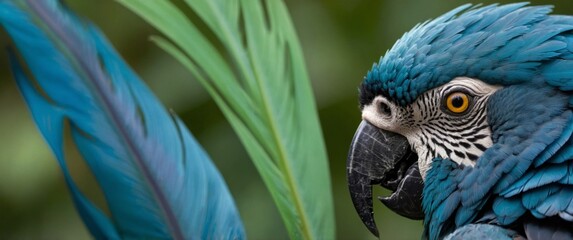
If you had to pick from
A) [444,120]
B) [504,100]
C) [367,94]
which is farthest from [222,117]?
[504,100]

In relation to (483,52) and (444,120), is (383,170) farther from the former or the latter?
(483,52)

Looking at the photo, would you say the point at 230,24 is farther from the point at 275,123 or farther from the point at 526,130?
the point at 526,130

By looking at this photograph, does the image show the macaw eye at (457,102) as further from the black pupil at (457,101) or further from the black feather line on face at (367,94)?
the black feather line on face at (367,94)

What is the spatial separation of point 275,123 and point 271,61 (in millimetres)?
115

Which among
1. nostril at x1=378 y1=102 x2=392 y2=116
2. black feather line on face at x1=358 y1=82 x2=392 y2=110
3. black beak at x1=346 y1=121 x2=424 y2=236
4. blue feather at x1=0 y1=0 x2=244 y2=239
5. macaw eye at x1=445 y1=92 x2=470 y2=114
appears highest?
blue feather at x1=0 y1=0 x2=244 y2=239

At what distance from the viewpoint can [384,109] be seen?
131 centimetres

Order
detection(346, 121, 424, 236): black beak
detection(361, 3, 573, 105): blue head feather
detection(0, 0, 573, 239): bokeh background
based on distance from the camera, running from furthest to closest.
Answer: detection(0, 0, 573, 239): bokeh background
detection(346, 121, 424, 236): black beak
detection(361, 3, 573, 105): blue head feather

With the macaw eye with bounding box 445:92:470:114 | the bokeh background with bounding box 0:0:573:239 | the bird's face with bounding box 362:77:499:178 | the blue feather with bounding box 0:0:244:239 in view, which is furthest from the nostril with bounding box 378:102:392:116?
the bokeh background with bounding box 0:0:573:239

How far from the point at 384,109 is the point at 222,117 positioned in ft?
3.06

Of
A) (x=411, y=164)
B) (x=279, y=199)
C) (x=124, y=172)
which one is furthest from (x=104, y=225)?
(x=411, y=164)

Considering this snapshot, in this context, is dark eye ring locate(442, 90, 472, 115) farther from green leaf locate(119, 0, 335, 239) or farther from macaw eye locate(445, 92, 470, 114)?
green leaf locate(119, 0, 335, 239)

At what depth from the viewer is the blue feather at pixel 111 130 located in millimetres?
1013

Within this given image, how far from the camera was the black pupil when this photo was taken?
3.99 feet

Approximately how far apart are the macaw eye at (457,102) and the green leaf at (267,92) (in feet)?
0.76
